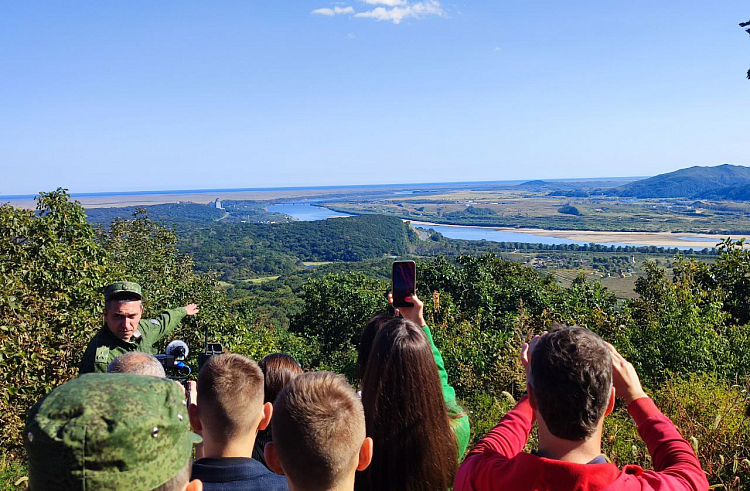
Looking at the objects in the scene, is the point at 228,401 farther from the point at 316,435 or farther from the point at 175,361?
the point at 175,361

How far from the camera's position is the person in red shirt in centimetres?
152

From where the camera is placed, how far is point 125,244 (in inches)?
709

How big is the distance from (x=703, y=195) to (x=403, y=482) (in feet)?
738

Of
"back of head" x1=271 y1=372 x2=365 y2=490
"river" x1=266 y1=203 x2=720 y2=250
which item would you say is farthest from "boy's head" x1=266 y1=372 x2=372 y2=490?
"river" x1=266 y1=203 x2=720 y2=250

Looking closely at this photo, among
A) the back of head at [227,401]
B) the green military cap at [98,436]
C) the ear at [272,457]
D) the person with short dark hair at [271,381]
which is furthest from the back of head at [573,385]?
the person with short dark hair at [271,381]

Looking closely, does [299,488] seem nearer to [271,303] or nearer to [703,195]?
[271,303]

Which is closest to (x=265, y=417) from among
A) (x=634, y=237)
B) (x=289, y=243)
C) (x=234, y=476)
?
(x=234, y=476)

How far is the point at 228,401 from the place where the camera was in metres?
2.15

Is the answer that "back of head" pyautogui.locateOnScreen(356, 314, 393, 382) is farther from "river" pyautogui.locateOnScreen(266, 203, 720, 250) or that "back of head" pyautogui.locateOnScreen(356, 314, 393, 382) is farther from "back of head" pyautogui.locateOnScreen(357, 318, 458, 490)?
"river" pyautogui.locateOnScreen(266, 203, 720, 250)

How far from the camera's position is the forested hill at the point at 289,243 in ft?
252

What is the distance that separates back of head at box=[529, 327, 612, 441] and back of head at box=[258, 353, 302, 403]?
4.84 ft

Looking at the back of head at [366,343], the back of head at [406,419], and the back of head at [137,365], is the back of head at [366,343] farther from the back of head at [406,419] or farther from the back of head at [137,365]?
the back of head at [137,365]

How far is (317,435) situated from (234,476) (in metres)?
0.59

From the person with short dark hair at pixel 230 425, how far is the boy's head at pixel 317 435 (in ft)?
1.18
